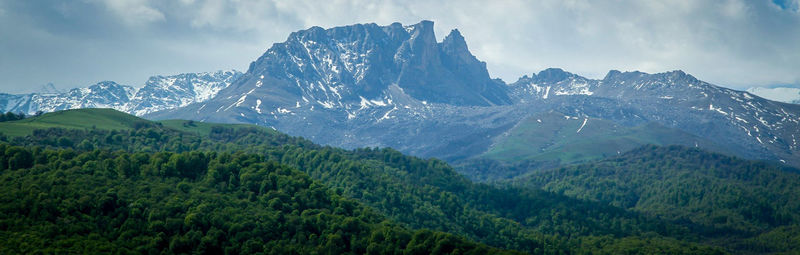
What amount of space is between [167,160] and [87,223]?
49.6 meters

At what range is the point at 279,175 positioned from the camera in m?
166

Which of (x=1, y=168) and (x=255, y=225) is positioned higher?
(x=1, y=168)

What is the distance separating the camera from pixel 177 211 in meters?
128

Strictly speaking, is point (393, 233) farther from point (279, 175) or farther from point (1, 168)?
point (1, 168)

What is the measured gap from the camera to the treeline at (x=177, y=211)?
359 feet

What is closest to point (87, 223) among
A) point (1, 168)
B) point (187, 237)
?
point (187, 237)

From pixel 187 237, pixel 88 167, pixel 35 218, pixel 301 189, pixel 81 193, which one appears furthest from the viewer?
pixel 301 189

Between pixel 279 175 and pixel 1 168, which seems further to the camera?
pixel 279 175

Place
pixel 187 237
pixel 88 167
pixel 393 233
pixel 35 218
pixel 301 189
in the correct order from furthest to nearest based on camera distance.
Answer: pixel 301 189
pixel 88 167
pixel 393 233
pixel 187 237
pixel 35 218

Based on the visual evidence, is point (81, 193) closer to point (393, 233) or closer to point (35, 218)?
point (35, 218)

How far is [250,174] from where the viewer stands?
532ft

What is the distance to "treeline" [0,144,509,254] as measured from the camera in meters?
110

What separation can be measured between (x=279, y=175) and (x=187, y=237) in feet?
167

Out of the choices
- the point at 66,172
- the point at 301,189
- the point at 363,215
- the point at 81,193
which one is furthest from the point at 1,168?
the point at 363,215
